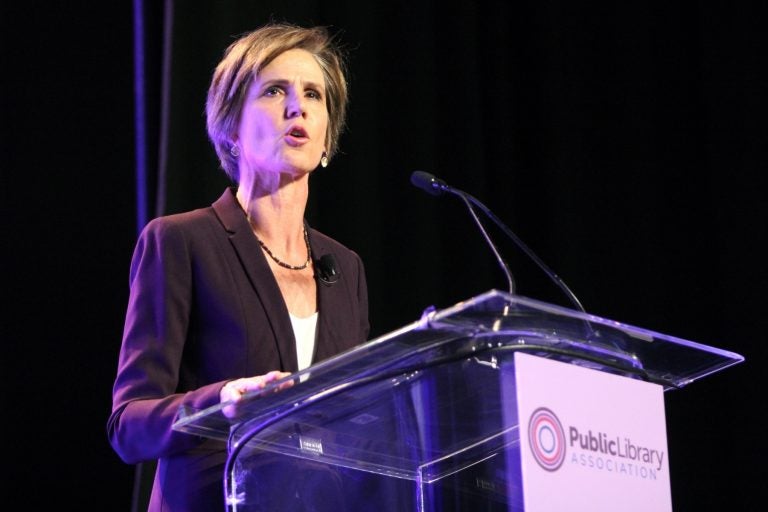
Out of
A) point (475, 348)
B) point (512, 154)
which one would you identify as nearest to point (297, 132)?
point (475, 348)

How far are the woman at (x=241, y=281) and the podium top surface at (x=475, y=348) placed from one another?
0.18 ft

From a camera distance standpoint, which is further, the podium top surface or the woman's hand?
the woman's hand

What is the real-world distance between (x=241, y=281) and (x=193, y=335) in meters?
0.15

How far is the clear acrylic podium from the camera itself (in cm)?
141

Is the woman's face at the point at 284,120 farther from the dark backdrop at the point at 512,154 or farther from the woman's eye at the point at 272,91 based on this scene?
the dark backdrop at the point at 512,154

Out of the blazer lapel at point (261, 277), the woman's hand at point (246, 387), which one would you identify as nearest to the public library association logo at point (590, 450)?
the woman's hand at point (246, 387)

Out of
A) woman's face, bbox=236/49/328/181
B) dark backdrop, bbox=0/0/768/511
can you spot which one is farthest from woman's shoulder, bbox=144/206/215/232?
dark backdrop, bbox=0/0/768/511

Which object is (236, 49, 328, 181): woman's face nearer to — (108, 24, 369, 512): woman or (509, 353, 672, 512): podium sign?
(108, 24, 369, 512): woman

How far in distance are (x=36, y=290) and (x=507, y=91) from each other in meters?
2.24

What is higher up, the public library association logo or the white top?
the white top

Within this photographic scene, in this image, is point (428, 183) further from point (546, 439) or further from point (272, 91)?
point (546, 439)

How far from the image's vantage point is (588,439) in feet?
4.68

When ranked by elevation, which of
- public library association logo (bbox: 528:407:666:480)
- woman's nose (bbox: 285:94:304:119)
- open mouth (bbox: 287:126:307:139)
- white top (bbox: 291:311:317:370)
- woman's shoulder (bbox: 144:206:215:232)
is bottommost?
public library association logo (bbox: 528:407:666:480)

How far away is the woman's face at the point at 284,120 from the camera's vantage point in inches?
91.7
